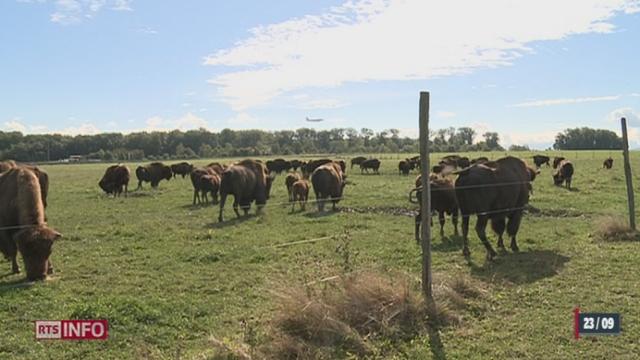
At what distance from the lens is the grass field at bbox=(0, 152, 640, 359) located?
6.42 m

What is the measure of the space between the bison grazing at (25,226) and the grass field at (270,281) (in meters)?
0.43

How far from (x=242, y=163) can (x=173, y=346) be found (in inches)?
585

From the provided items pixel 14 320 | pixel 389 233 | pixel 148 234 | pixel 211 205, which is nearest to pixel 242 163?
pixel 211 205

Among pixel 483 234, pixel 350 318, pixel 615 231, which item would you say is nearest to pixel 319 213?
pixel 483 234

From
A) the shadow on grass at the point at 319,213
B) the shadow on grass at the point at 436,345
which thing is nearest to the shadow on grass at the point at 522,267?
the shadow on grass at the point at 436,345

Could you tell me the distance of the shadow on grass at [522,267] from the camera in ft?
29.9

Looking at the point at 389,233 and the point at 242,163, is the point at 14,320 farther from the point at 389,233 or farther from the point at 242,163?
the point at 242,163

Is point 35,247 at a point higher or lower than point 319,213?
higher

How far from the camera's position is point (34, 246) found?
9.45 meters

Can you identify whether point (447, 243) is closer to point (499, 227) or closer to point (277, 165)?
point (499, 227)

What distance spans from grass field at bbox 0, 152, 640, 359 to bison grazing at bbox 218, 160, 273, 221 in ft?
6.20

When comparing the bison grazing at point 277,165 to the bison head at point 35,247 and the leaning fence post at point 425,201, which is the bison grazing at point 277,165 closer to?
the bison head at point 35,247

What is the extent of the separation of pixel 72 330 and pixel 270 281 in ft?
10.8

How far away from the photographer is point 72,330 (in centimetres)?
713
